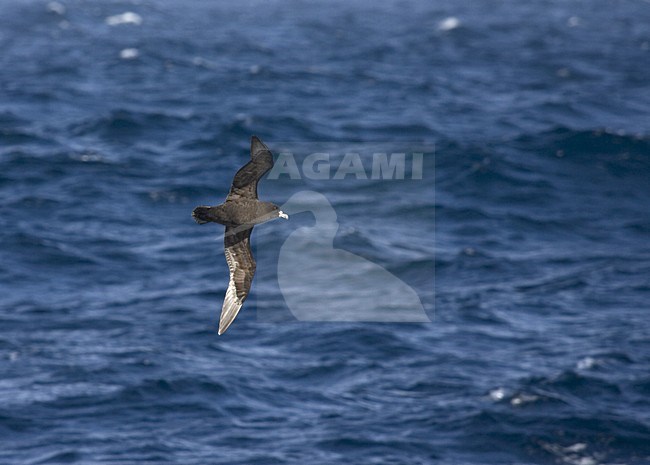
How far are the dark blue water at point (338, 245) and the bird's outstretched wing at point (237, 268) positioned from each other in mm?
8286

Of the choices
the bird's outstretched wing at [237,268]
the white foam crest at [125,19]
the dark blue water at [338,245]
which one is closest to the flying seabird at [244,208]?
the bird's outstretched wing at [237,268]

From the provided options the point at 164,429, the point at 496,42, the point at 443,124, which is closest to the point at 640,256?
the point at 443,124

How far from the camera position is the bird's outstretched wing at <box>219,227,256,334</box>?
62.4 feet

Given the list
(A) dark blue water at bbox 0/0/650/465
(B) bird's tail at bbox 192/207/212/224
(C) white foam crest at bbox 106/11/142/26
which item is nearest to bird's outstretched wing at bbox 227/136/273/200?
(B) bird's tail at bbox 192/207/212/224

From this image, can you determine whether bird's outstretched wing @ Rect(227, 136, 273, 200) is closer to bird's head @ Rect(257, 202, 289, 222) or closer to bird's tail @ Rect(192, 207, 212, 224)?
bird's head @ Rect(257, 202, 289, 222)

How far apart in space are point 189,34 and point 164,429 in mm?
44977

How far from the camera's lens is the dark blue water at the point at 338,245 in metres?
27.9

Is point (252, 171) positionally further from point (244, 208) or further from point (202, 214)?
point (202, 214)

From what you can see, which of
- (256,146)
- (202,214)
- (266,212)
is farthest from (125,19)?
(202,214)

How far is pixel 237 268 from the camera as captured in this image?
Answer: 1934cm

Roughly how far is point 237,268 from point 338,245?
1795 cm

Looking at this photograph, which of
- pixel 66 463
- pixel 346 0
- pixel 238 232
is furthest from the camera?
pixel 346 0

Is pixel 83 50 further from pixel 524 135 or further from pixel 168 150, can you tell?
pixel 524 135

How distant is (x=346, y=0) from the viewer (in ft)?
294
